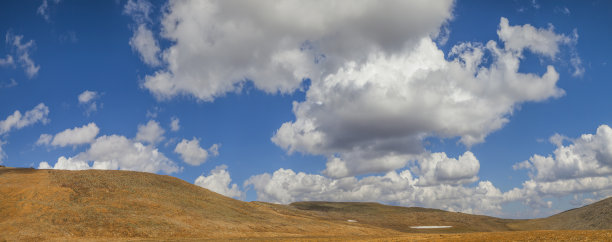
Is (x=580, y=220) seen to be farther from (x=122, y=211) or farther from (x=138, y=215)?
(x=122, y=211)

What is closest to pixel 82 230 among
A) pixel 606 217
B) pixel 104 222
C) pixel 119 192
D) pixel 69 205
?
pixel 104 222

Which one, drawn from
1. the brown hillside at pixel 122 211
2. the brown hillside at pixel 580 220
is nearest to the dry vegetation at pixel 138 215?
the brown hillside at pixel 122 211

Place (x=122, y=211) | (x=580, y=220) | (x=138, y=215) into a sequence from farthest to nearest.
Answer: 1. (x=580, y=220)
2. (x=122, y=211)
3. (x=138, y=215)

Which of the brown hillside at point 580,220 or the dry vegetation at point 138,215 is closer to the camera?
the dry vegetation at point 138,215

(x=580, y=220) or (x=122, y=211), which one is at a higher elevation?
(x=580, y=220)

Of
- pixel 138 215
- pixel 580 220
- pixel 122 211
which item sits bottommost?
pixel 138 215

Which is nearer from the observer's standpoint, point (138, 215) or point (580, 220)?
point (138, 215)

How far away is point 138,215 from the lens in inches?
2520

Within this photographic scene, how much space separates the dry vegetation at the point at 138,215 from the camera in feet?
171

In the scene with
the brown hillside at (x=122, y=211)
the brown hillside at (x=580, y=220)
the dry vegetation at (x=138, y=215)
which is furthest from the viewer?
the brown hillside at (x=580, y=220)

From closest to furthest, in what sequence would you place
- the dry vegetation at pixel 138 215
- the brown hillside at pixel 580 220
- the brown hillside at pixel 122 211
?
the dry vegetation at pixel 138 215, the brown hillside at pixel 122 211, the brown hillside at pixel 580 220

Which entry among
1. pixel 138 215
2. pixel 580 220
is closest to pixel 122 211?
pixel 138 215

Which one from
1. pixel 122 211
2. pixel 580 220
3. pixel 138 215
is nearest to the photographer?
pixel 138 215

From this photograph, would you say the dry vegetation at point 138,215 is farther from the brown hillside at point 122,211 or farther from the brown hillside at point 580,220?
the brown hillside at point 580,220
